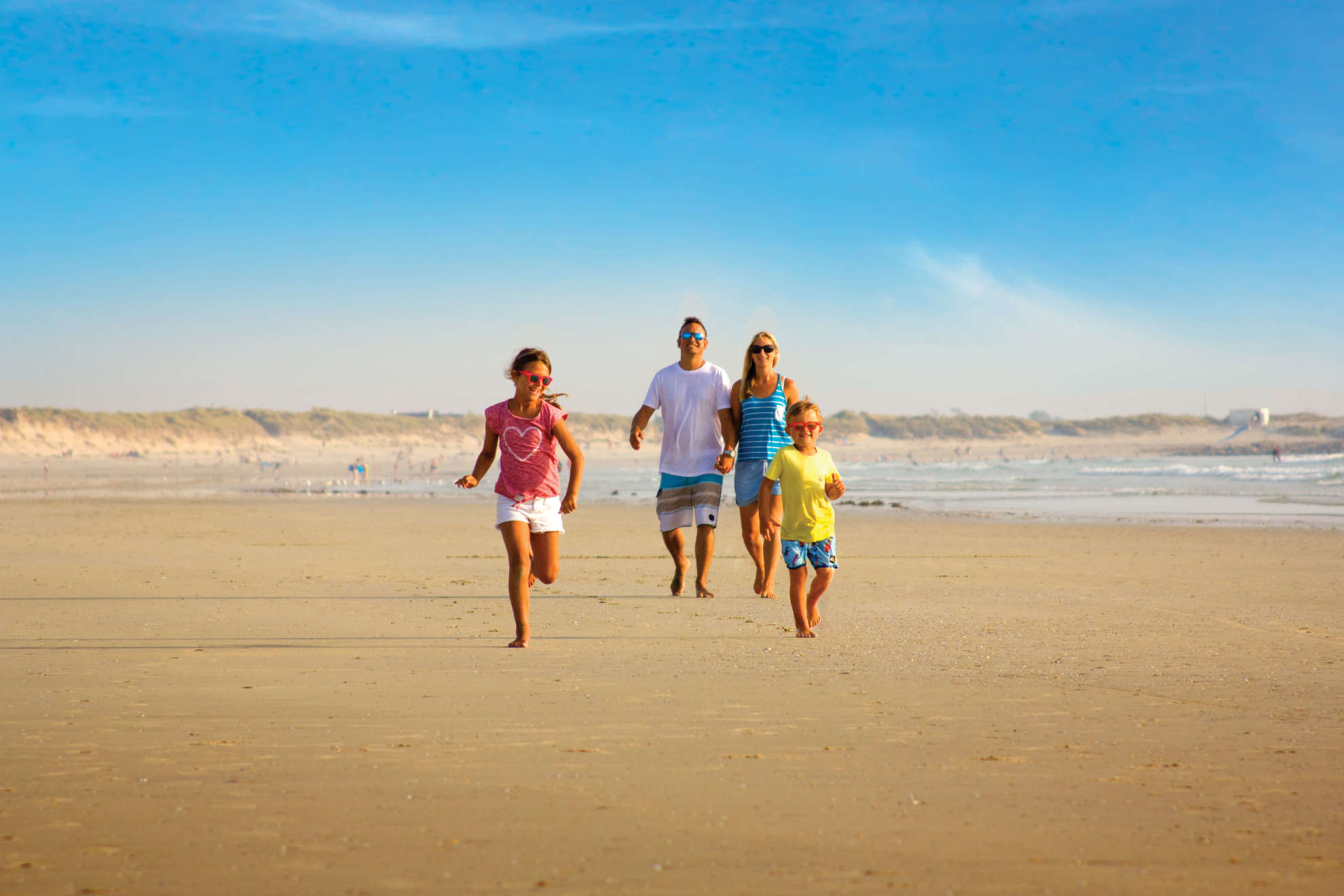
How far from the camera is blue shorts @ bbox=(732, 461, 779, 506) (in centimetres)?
714

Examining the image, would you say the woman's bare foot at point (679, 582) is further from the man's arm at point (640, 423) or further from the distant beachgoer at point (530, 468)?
the distant beachgoer at point (530, 468)

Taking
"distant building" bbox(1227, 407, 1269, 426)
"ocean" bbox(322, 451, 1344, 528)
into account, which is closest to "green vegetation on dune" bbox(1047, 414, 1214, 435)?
"distant building" bbox(1227, 407, 1269, 426)

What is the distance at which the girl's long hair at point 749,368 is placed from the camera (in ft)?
23.4

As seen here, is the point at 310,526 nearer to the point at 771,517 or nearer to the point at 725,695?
the point at 771,517

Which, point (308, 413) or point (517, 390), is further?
point (308, 413)

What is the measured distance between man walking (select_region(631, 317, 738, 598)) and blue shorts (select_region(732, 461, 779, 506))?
0.14 m

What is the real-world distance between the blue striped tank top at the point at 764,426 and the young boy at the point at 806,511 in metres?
1.20

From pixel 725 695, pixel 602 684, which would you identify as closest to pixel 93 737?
pixel 602 684

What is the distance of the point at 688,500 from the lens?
7.40 metres

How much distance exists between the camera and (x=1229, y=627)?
589 centimetres

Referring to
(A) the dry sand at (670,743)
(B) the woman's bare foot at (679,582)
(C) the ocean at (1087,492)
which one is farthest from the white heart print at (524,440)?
(C) the ocean at (1087,492)

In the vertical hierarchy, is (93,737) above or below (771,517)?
below

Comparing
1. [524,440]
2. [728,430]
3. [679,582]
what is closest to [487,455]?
[524,440]

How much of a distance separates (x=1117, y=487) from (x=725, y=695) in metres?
27.9
